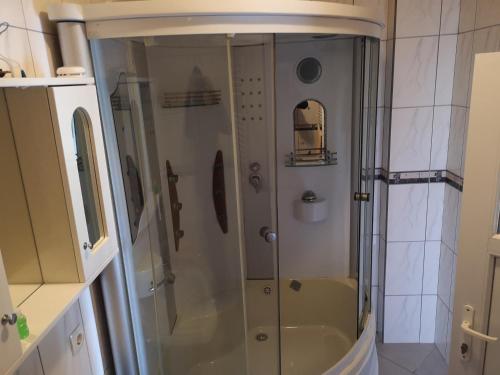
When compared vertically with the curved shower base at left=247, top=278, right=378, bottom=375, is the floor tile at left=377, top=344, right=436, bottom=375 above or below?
below

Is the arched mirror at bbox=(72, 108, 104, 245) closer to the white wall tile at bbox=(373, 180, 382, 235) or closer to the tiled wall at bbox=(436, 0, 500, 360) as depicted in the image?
the tiled wall at bbox=(436, 0, 500, 360)

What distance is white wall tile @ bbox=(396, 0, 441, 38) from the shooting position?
2064mm

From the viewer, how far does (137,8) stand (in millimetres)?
1316

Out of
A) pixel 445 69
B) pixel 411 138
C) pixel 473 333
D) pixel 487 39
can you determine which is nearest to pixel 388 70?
pixel 445 69

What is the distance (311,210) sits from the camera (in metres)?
2.44

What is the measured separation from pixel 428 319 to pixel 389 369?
437 millimetres

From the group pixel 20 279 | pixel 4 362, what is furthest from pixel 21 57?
pixel 4 362

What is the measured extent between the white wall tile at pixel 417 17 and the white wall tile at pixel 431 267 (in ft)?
3.94

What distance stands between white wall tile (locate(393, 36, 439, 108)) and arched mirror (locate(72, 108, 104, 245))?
1700 mm

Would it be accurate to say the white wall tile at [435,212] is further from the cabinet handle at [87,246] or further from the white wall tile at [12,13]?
the white wall tile at [12,13]

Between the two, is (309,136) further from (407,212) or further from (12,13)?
(12,13)

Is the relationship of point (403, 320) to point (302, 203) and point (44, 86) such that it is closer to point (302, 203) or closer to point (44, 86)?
point (302, 203)

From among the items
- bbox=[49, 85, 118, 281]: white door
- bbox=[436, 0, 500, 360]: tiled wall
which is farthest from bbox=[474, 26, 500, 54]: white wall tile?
bbox=[49, 85, 118, 281]: white door

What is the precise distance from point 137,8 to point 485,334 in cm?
161
